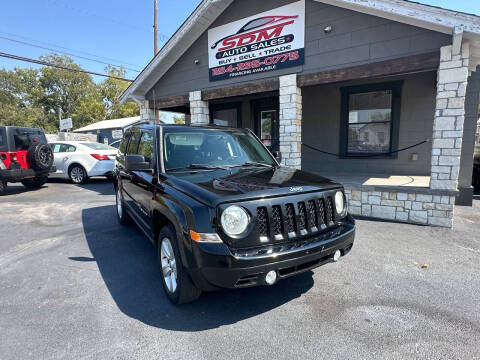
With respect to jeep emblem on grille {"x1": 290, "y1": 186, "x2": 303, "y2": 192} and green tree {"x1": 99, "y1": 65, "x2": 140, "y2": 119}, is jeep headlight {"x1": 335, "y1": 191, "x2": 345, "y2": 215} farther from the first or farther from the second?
green tree {"x1": 99, "y1": 65, "x2": 140, "y2": 119}

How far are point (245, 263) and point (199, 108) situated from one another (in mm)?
7022

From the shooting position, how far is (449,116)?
4.88 meters

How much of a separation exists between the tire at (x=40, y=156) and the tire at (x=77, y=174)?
1180 millimetres

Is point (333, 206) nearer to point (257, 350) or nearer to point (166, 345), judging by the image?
point (257, 350)

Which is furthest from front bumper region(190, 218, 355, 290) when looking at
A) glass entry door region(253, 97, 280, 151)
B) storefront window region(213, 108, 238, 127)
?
storefront window region(213, 108, 238, 127)

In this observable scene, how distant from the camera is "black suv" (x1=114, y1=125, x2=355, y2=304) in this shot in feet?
7.17

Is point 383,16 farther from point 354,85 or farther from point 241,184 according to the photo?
point 241,184

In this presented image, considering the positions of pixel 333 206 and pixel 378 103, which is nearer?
pixel 333 206

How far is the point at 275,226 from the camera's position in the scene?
235 cm

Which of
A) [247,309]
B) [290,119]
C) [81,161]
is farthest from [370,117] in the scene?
[81,161]

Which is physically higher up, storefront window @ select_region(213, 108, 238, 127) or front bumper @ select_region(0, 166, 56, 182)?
storefront window @ select_region(213, 108, 238, 127)

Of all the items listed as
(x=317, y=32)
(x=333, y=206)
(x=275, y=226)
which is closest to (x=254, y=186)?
(x=275, y=226)

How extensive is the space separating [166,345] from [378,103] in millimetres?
8068

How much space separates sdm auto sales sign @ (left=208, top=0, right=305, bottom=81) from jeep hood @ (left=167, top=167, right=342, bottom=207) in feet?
15.1
